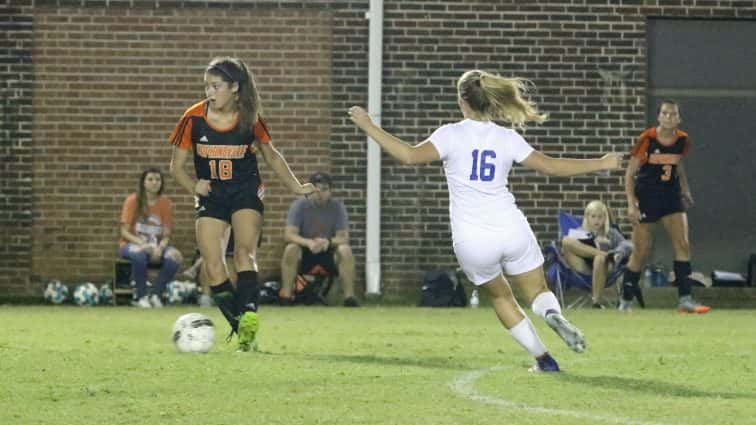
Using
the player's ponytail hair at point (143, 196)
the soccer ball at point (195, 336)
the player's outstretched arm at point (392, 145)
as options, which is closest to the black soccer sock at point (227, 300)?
the soccer ball at point (195, 336)

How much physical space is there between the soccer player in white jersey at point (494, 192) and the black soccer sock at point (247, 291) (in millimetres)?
2165

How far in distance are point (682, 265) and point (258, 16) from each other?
6014mm

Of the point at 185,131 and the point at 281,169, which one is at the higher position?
the point at 185,131

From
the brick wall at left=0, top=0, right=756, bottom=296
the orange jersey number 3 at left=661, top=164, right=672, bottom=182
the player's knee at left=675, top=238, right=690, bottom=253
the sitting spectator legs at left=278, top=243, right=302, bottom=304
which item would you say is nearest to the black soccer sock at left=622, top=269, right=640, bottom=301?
the player's knee at left=675, top=238, right=690, bottom=253

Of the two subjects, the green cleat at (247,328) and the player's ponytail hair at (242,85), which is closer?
the green cleat at (247,328)

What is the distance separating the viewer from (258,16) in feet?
70.6

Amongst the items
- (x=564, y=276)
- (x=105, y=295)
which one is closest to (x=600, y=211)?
(x=564, y=276)

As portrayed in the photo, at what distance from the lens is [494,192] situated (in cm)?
1083

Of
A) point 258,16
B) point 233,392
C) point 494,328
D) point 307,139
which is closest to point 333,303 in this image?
point 307,139

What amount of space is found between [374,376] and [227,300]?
2216 millimetres

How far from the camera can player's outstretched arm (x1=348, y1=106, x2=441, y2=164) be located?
34.3 feet

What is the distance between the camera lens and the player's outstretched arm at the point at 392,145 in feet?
34.3

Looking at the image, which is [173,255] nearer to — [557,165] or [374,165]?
[374,165]

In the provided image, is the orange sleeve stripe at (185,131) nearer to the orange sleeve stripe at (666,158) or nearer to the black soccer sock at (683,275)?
the orange sleeve stripe at (666,158)
